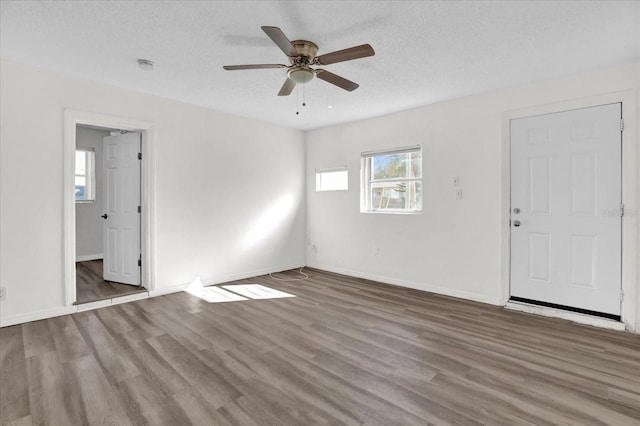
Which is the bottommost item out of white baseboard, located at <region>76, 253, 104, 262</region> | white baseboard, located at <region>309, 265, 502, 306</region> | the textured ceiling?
white baseboard, located at <region>309, 265, 502, 306</region>

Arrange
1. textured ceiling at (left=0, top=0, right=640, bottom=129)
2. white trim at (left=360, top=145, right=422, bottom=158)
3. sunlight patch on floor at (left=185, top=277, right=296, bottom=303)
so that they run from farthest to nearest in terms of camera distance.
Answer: white trim at (left=360, top=145, right=422, bottom=158), sunlight patch on floor at (left=185, top=277, right=296, bottom=303), textured ceiling at (left=0, top=0, right=640, bottom=129)

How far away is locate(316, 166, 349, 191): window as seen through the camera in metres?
5.56

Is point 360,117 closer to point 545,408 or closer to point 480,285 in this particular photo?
point 480,285

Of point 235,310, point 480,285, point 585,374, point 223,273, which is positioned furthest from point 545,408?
point 223,273

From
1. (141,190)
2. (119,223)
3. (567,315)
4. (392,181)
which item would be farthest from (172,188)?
(567,315)

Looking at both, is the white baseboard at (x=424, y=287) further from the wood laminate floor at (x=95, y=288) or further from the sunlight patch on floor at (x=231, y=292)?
the wood laminate floor at (x=95, y=288)

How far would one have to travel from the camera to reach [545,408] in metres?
1.93

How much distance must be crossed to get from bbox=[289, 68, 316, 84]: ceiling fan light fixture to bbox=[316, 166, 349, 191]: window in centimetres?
280

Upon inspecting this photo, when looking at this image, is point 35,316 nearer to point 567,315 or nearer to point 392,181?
point 392,181

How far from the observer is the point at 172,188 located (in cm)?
434

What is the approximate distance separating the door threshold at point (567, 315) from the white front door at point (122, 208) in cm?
478

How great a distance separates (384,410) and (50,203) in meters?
3.78

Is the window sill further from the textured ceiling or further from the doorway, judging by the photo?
the doorway

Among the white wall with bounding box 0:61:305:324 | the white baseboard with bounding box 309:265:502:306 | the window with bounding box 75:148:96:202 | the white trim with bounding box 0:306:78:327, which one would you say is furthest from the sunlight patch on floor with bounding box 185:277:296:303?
the window with bounding box 75:148:96:202
